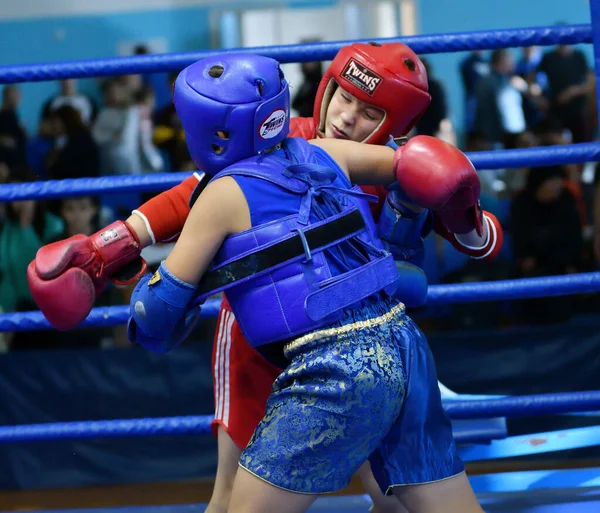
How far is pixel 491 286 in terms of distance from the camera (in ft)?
7.94

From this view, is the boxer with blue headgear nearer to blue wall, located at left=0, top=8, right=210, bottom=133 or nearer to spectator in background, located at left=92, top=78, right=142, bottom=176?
spectator in background, located at left=92, top=78, right=142, bottom=176

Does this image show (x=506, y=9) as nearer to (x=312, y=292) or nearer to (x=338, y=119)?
(x=338, y=119)

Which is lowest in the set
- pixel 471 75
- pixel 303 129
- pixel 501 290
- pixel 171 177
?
pixel 471 75

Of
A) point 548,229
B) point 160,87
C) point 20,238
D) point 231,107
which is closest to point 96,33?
point 160,87

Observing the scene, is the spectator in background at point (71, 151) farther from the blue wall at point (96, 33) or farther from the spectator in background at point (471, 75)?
the spectator in background at point (471, 75)

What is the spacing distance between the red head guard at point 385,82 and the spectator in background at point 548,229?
2.39 m

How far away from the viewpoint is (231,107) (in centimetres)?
161

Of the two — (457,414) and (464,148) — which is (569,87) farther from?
(457,414)

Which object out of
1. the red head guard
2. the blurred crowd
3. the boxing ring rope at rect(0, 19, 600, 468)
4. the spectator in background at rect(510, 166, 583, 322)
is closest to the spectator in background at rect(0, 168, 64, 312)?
the blurred crowd

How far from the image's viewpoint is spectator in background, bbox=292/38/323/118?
4.72 metres

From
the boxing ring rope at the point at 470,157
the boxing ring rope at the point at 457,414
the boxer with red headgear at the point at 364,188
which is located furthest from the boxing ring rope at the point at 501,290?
the boxer with red headgear at the point at 364,188

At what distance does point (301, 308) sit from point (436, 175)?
1.12 feet

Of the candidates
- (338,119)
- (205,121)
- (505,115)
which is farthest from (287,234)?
(505,115)

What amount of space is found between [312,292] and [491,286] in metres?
0.96
